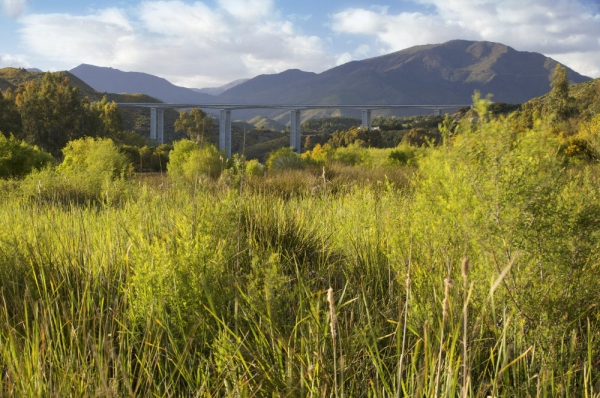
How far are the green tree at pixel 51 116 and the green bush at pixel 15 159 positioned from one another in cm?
1383

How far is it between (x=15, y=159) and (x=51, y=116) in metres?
16.1

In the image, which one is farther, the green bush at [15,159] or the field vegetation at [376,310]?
the green bush at [15,159]

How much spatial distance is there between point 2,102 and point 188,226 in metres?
26.8

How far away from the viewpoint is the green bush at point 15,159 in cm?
981

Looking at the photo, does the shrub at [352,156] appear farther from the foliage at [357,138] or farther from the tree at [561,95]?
the tree at [561,95]

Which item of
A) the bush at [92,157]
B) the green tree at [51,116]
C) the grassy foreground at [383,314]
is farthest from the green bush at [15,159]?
the green tree at [51,116]

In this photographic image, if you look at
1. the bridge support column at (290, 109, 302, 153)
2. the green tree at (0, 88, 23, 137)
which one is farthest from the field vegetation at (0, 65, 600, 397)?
the bridge support column at (290, 109, 302, 153)

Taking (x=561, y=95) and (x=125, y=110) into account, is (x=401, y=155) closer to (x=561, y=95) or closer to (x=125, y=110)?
(x=561, y=95)

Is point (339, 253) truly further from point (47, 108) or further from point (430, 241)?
point (47, 108)

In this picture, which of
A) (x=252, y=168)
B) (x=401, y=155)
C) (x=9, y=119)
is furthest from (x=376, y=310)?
(x=9, y=119)

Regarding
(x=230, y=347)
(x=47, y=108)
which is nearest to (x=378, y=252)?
(x=230, y=347)

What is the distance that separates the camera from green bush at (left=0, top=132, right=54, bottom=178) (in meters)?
9.81

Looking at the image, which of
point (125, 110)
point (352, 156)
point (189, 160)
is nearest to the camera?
point (189, 160)

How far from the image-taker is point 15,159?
10.2 m
